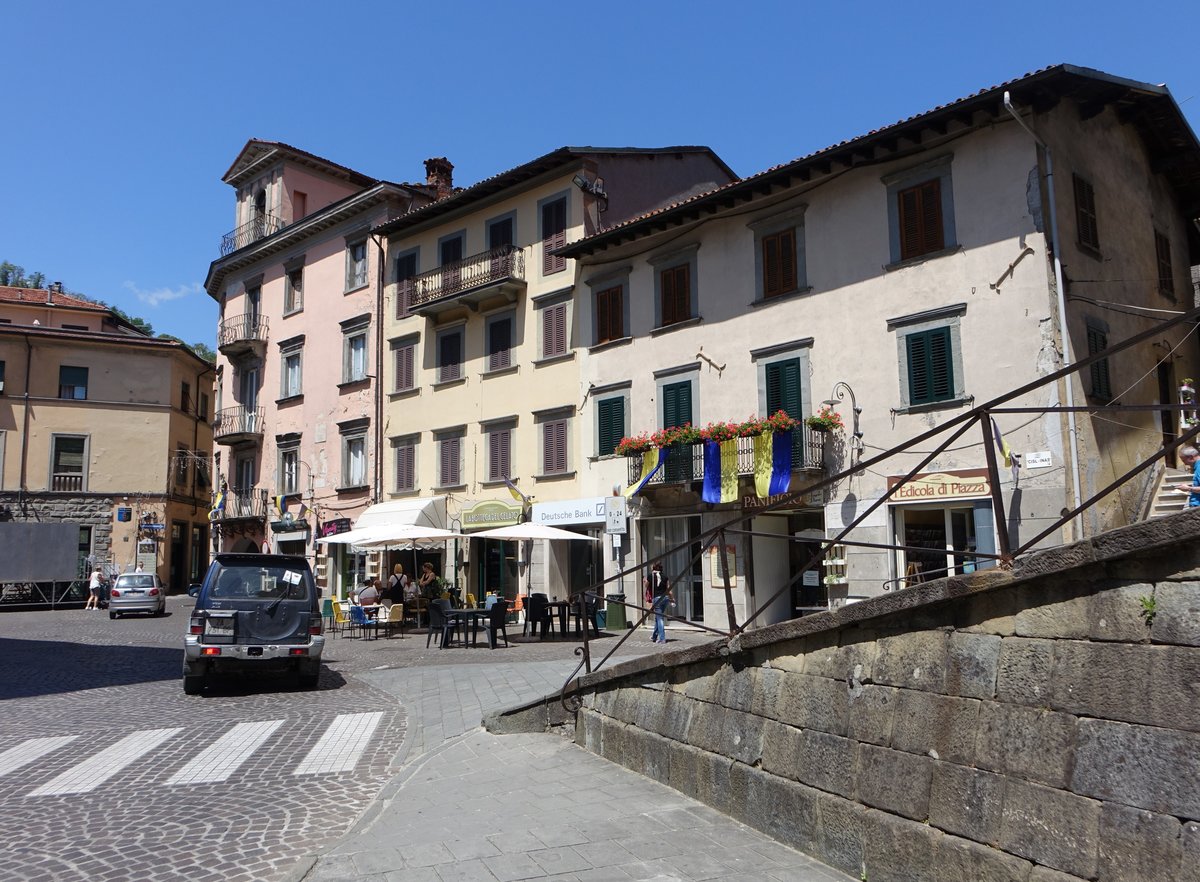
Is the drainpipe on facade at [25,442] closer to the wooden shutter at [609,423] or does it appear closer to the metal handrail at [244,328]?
the metal handrail at [244,328]

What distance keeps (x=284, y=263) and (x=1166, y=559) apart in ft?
118

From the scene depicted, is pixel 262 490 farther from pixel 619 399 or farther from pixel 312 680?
pixel 312 680

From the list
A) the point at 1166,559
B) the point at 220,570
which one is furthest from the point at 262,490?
the point at 1166,559

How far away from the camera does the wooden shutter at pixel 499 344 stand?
2734cm

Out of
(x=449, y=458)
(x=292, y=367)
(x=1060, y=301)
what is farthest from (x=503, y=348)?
(x=1060, y=301)

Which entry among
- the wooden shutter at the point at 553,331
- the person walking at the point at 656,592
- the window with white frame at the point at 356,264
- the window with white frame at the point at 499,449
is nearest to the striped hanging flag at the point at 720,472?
the person walking at the point at 656,592

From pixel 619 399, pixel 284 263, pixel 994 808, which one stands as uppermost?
pixel 284 263

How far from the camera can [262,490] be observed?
117 ft

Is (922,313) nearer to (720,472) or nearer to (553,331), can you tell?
(720,472)

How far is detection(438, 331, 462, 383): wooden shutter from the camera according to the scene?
28.8 meters

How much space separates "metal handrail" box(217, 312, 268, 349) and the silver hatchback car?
33.7 ft

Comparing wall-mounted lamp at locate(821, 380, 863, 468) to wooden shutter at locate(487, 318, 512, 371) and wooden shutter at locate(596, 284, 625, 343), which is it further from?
wooden shutter at locate(487, 318, 512, 371)

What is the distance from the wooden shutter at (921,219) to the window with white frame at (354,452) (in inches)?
749

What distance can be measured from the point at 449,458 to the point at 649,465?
8.74 metres
